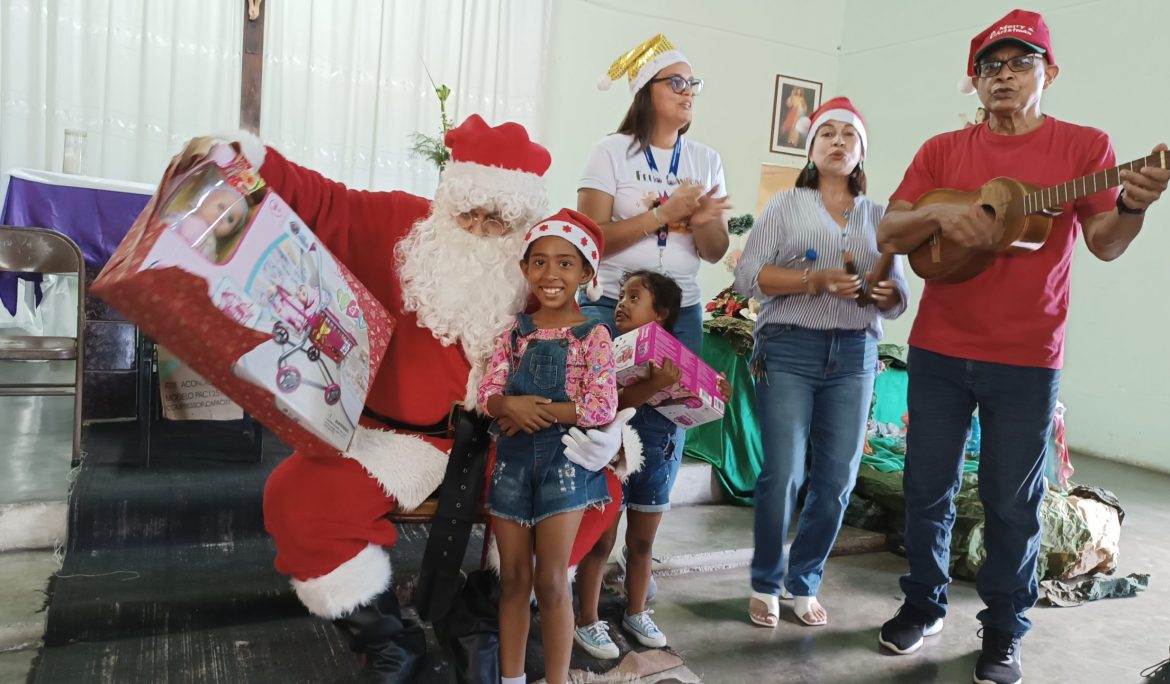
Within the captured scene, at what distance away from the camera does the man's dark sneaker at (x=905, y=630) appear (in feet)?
8.73

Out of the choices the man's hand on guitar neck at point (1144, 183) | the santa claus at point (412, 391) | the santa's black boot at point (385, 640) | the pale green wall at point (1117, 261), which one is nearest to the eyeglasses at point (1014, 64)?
the man's hand on guitar neck at point (1144, 183)

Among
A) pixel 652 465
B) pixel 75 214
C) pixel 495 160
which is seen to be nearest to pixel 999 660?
pixel 652 465

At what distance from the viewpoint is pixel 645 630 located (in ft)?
8.31

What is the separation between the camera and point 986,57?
233 cm

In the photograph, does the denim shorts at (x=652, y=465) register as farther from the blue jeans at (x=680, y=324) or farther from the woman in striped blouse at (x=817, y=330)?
the woman in striped blouse at (x=817, y=330)

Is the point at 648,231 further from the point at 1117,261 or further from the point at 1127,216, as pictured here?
the point at 1117,261

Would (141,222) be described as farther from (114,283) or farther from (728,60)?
(728,60)

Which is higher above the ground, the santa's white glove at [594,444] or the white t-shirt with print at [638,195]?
the white t-shirt with print at [638,195]

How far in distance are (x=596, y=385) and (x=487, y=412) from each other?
27 cm

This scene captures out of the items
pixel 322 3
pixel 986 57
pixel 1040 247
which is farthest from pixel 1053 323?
pixel 322 3

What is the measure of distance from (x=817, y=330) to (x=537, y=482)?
1.12 metres

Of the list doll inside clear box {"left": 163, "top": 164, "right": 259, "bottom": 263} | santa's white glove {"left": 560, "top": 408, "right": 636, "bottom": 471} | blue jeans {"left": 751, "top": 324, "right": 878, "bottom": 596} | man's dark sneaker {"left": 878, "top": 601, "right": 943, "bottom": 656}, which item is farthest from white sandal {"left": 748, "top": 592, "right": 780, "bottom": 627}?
doll inside clear box {"left": 163, "top": 164, "right": 259, "bottom": 263}

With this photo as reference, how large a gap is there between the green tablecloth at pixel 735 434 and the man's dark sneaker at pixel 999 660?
168 centimetres

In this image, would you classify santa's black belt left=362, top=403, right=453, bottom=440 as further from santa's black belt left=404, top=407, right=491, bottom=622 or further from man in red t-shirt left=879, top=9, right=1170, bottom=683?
man in red t-shirt left=879, top=9, right=1170, bottom=683
